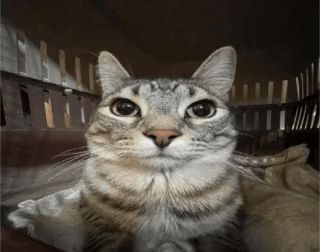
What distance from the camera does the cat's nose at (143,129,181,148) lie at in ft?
1.28

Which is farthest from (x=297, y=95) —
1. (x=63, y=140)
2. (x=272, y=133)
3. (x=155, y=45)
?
(x=63, y=140)

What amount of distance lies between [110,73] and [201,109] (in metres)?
0.13

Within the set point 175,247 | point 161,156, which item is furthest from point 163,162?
→ point 175,247

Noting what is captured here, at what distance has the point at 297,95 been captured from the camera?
1.51 ft

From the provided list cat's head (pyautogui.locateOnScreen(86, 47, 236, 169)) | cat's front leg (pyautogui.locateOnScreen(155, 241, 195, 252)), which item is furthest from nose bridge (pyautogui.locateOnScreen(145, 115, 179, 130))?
cat's front leg (pyautogui.locateOnScreen(155, 241, 195, 252))

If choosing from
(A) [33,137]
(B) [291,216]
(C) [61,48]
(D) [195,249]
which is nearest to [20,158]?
(A) [33,137]

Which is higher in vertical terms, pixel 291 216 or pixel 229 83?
pixel 229 83

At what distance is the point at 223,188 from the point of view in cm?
47

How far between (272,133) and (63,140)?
0.93 ft

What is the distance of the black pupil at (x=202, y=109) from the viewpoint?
1.40 feet

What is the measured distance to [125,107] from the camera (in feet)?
1.44

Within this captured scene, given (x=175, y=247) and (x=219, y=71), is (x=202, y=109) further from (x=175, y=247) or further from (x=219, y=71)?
(x=175, y=247)

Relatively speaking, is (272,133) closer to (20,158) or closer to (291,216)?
(291,216)

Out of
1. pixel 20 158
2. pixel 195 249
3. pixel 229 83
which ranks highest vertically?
pixel 229 83
